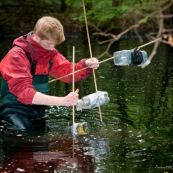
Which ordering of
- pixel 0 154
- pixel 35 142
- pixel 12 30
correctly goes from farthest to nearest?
1. pixel 12 30
2. pixel 35 142
3. pixel 0 154

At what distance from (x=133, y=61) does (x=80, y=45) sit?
12.7 meters

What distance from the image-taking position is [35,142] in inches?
215

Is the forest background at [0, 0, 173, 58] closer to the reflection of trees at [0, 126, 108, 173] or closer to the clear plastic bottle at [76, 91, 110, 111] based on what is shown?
the clear plastic bottle at [76, 91, 110, 111]

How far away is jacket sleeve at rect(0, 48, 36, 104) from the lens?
5473 mm

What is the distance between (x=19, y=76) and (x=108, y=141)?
121 centimetres

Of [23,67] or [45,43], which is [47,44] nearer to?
[45,43]

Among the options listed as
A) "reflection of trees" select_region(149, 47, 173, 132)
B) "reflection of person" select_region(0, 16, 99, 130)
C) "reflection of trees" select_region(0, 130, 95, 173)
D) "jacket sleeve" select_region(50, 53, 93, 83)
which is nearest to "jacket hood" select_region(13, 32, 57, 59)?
"reflection of person" select_region(0, 16, 99, 130)

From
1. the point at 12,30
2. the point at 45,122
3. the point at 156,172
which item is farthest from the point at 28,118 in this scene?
the point at 12,30

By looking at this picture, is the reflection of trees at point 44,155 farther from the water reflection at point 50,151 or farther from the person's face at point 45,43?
the person's face at point 45,43

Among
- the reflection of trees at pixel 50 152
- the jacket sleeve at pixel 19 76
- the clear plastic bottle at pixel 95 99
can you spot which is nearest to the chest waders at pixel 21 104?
the jacket sleeve at pixel 19 76

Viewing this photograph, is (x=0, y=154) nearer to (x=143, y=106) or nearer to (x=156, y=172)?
(x=156, y=172)

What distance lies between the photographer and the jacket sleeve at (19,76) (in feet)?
18.0

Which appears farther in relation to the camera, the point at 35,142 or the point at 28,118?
the point at 28,118

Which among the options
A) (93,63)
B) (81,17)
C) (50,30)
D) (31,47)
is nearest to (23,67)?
(31,47)
